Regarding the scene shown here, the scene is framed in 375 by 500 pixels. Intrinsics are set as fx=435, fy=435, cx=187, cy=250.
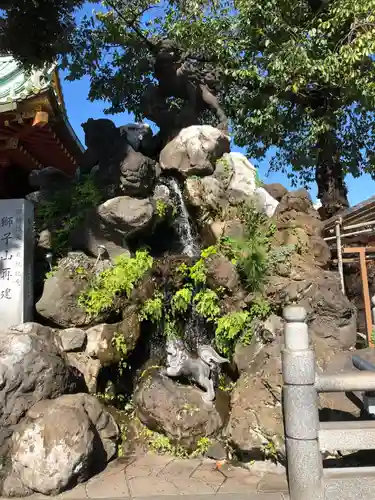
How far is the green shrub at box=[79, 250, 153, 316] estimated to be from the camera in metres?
7.45

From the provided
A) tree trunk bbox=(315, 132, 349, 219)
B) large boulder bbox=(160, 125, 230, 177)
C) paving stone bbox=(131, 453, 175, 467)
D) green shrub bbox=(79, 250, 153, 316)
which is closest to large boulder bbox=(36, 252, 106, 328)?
green shrub bbox=(79, 250, 153, 316)

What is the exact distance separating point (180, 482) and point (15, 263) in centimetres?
407

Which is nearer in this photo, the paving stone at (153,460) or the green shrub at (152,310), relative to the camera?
the paving stone at (153,460)

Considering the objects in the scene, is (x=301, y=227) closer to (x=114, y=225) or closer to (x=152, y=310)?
(x=152, y=310)

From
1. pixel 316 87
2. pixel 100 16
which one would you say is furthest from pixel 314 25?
pixel 100 16

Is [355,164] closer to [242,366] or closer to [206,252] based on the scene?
[206,252]

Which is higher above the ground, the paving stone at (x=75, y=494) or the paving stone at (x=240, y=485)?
the paving stone at (x=75, y=494)

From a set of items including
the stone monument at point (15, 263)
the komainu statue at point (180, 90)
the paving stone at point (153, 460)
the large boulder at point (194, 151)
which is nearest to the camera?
the paving stone at point (153, 460)

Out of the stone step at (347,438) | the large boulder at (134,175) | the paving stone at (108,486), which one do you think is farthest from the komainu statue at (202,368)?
the large boulder at (134,175)

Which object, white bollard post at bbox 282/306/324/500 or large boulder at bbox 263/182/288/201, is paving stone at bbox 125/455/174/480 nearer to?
white bollard post at bbox 282/306/324/500

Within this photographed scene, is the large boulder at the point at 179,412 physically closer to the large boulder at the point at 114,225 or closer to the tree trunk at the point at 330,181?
the large boulder at the point at 114,225

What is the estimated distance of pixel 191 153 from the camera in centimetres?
998

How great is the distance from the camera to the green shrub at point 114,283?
7.45 m

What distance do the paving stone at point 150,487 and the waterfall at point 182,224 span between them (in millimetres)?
5151
